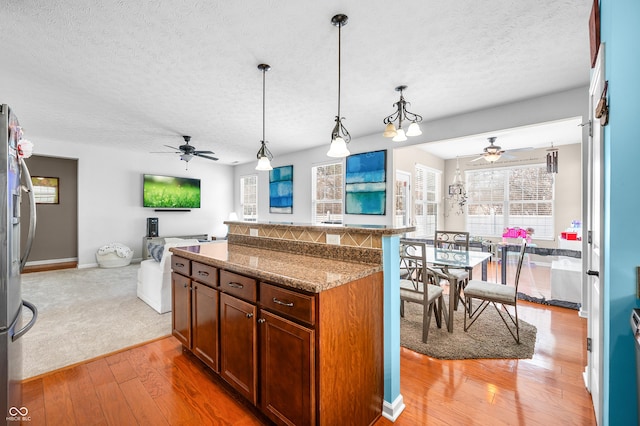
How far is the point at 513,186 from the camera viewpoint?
690cm

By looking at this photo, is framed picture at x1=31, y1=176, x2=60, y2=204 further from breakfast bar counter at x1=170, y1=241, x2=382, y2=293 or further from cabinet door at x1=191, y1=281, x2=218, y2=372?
cabinet door at x1=191, y1=281, x2=218, y2=372

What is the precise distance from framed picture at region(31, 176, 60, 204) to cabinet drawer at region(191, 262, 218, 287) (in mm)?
6494

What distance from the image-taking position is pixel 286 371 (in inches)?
58.7

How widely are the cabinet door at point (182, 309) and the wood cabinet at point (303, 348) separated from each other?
50 cm

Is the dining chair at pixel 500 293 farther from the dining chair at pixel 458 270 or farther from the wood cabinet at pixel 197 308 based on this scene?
the wood cabinet at pixel 197 308

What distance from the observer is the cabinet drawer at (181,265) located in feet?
7.66

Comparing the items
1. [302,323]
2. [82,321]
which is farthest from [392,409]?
[82,321]

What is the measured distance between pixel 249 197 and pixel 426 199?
5.03 metres

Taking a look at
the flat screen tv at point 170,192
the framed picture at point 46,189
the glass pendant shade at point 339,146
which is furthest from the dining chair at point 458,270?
the framed picture at point 46,189

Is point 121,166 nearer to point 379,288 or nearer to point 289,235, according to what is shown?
point 289,235

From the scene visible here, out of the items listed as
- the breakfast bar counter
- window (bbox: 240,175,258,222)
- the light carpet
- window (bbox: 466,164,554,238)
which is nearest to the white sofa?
the light carpet

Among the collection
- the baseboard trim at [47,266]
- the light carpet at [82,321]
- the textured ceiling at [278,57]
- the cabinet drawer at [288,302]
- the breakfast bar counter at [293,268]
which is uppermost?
the textured ceiling at [278,57]

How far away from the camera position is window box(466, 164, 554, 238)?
21.4ft

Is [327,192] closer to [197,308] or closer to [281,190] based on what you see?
[281,190]
